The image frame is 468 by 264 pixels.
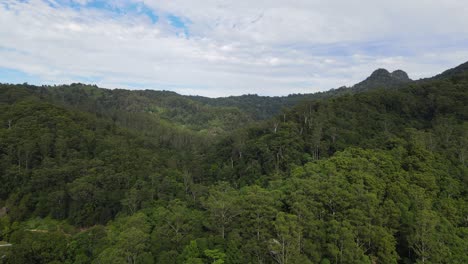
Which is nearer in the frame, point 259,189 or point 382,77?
point 259,189

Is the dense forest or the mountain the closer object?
the dense forest

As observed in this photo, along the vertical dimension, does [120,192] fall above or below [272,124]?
below

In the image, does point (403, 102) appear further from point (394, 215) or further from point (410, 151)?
point (394, 215)

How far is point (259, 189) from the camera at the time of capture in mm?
29281

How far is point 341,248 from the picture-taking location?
21.2 metres

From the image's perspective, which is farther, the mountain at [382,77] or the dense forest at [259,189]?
the mountain at [382,77]

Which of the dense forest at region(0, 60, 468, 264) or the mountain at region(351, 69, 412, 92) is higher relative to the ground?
the mountain at region(351, 69, 412, 92)

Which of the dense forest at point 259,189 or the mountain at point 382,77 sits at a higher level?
the mountain at point 382,77

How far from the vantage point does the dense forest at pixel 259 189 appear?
898 inches

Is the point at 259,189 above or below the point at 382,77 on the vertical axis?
below

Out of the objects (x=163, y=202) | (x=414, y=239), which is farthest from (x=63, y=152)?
(x=414, y=239)

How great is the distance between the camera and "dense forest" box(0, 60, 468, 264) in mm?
22812

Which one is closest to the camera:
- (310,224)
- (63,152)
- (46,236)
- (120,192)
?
(310,224)

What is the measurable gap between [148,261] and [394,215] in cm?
2138
